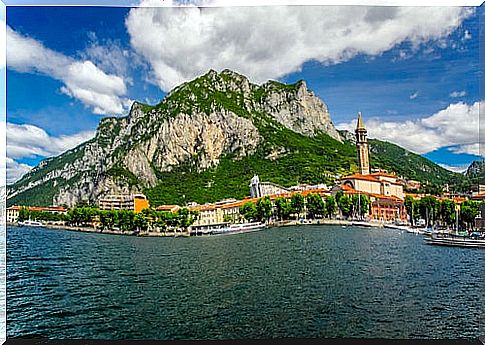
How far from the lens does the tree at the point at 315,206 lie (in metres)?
6.20

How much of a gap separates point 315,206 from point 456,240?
1604 mm

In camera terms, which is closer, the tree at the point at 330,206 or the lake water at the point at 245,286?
the lake water at the point at 245,286

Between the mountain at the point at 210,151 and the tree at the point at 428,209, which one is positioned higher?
the mountain at the point at 210,151

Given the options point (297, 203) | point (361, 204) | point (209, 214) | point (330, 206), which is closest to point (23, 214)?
point (209, 214)

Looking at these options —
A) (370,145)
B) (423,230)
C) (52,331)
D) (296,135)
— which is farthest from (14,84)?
(423,230)

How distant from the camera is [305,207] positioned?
6.20m

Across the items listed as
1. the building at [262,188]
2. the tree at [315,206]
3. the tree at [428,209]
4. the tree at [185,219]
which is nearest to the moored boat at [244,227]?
the building at [262,188]

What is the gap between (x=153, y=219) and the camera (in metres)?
6.15

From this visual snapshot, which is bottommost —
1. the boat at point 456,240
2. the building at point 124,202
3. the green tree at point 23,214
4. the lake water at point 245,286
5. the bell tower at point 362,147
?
the lake water at point 245,286

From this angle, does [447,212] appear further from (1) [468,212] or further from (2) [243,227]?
(2) [243,227]

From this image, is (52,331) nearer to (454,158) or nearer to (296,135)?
(296,135)

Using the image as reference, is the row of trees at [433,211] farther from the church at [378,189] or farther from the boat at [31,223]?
the boat at [31,223]

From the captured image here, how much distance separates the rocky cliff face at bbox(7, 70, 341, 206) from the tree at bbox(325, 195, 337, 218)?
2.41ft

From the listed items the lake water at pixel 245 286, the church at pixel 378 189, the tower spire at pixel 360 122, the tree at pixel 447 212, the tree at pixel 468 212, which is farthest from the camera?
the church at pixel 378 189
